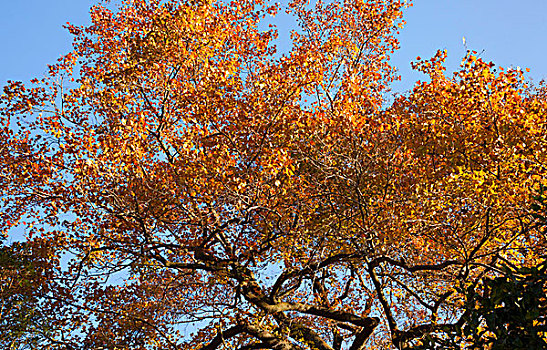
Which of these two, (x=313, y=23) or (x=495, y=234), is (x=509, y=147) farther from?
(x=313, y=23)

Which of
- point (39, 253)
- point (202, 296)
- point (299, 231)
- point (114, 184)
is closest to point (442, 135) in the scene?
point (299, 231)

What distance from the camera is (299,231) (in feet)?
38.1

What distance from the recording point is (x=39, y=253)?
13.4m

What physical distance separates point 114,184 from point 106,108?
3.38 meters

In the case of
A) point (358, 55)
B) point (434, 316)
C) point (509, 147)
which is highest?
point (358, 55)

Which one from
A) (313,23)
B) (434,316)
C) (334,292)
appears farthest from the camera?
(313,23)

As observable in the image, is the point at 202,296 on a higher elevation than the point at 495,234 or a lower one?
higher

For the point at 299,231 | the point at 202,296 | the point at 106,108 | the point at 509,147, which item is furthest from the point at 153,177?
the point at 509,147

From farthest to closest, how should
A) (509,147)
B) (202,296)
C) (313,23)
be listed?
(313,23) < (202,296) < (509,147)

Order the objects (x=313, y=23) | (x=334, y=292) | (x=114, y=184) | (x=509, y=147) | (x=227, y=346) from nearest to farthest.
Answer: (x=509, y=147), (x=114, y=184), (x=227, y=346), (x=334, y=292), (x=313, y=23)

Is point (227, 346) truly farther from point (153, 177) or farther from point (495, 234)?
point (495, 234)

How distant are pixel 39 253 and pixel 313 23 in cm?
1269

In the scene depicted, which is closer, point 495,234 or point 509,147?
point 509,147

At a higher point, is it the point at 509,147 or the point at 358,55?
the point at 358,55
